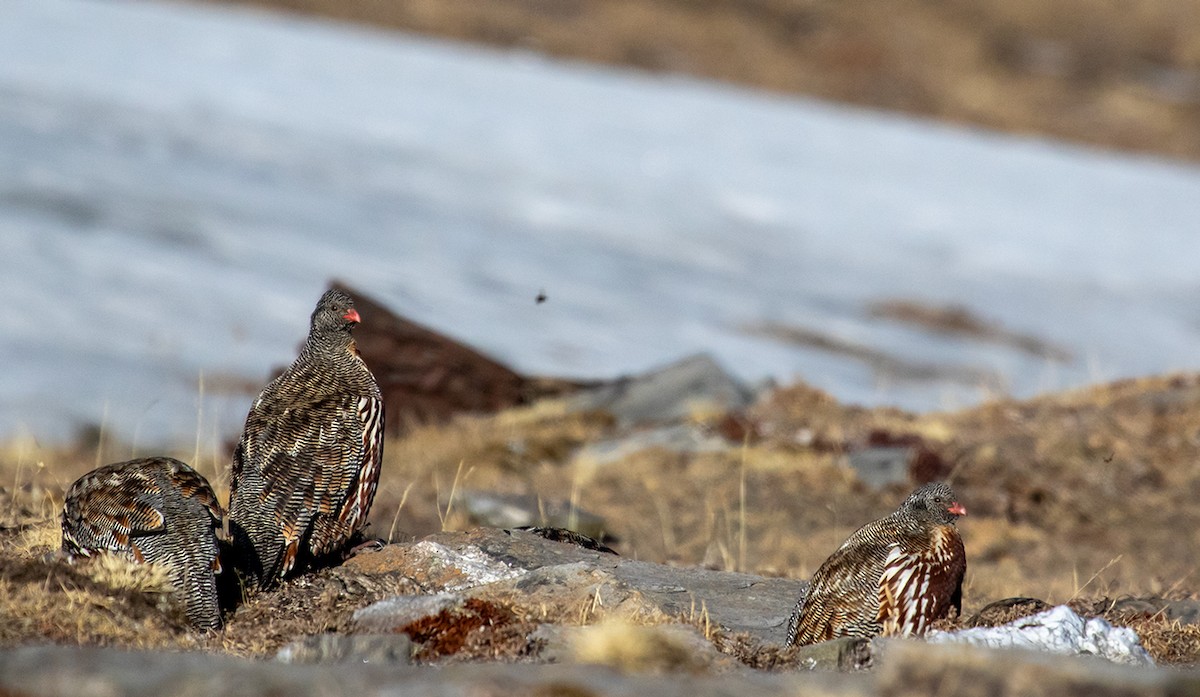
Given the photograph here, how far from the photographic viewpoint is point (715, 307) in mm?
26406

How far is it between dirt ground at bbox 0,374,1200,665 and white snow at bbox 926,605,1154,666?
2.76 m

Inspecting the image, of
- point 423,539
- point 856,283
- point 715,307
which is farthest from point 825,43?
point 423,539

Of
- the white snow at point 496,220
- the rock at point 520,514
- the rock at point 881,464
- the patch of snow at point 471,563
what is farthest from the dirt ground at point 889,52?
the patch of snow at point 471,563

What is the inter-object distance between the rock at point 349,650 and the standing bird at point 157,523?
2.44 ft

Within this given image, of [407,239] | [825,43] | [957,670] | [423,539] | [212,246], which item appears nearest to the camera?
[957,670]

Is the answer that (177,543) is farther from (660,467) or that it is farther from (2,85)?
(2,85)

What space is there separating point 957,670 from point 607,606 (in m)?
2.50

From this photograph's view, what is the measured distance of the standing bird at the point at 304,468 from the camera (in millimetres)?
6996

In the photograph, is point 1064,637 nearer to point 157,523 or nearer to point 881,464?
point 157,523

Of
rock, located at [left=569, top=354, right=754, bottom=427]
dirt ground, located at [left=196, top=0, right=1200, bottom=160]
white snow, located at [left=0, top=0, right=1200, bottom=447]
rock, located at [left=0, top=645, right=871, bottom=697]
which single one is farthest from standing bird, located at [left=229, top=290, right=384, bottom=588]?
dirt ground, located at [left=196, top=0, right=1200, bottom=160]

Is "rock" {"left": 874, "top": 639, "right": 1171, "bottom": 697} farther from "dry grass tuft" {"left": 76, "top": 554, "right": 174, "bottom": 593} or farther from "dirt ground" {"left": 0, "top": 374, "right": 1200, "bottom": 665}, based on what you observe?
"dirt ground" {"left": 0, "top": 374, "right": 1200, "bottom": 665}

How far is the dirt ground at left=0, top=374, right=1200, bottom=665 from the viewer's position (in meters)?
11.9

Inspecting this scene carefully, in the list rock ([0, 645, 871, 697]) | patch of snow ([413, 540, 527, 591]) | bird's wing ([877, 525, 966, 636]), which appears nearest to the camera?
rock ([0, 645, 871, 697])

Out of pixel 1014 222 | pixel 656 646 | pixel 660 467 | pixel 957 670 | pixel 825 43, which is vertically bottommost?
pixel 660 467
